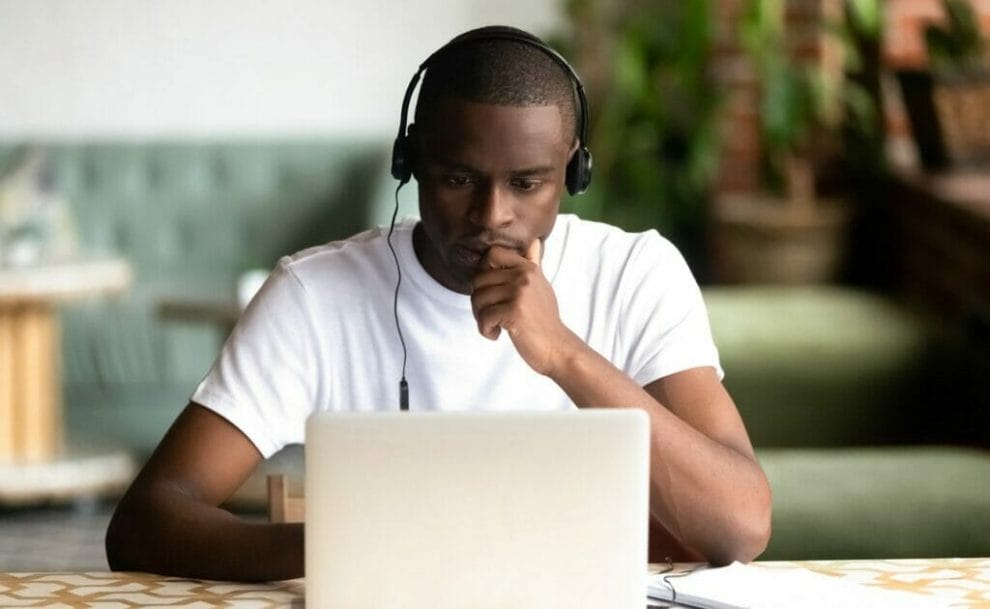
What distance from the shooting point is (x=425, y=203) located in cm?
159

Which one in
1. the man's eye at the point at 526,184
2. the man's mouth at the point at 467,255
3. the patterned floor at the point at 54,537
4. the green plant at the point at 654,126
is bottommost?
the patterned floor at the point at 54,537

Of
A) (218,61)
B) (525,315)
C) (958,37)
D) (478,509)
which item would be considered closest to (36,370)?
(218,61)

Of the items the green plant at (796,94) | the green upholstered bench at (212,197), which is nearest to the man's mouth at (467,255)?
the green plant at (796,94)

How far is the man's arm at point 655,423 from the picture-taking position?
1.48 meters

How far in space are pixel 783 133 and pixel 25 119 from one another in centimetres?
262

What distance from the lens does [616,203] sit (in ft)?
16.0

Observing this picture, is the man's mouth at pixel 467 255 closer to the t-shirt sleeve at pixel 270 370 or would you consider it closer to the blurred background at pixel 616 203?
the t-shirt sleeve at pixel 270 370

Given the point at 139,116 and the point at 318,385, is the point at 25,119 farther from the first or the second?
the point at 318,385

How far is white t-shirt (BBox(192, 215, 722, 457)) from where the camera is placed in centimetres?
165

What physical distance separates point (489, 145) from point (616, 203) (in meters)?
3.36

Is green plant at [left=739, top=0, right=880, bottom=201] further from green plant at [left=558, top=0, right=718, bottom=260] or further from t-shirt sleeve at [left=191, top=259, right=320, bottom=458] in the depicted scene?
t-shirt sleeve at [left=191, top=259, right=320, bottom=458]

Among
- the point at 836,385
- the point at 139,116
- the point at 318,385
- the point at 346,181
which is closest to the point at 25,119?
the point at 139,116

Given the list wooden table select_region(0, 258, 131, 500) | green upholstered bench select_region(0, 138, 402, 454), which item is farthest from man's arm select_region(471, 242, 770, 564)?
green upholstered bench select_region(0, 138, 402, 454)

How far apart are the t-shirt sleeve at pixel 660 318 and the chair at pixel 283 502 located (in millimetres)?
386
